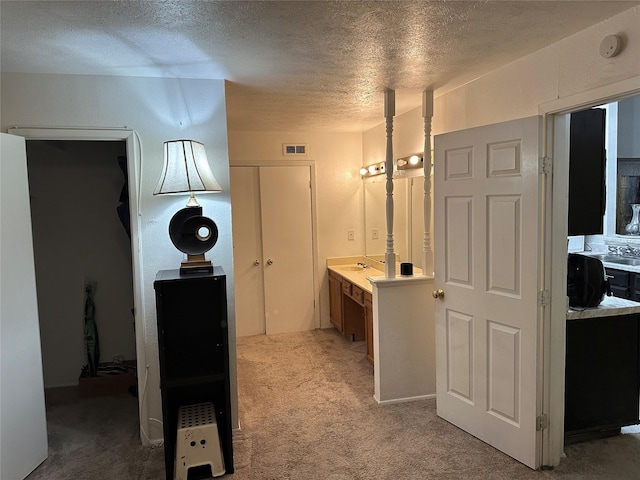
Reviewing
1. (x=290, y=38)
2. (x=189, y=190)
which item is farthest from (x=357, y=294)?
(x=290, y=38)

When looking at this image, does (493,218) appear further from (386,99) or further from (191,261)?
(191,261)

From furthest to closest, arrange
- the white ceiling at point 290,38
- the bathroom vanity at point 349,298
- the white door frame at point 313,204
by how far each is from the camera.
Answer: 1. the white door frame at point 313,204
2. the bathroom vanity at point 349,298
3. the white ceiling at point 290,38

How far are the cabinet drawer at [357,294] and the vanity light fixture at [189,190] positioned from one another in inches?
74.1

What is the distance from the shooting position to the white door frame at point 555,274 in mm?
2365

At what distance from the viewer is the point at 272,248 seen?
200 inches

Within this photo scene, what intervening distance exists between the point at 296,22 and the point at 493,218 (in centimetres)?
156

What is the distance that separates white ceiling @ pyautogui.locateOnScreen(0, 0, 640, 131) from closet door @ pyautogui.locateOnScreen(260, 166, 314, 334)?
6.52ft

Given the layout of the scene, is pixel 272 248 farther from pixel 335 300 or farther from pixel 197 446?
pixel 197 446

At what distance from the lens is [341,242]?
5273mm

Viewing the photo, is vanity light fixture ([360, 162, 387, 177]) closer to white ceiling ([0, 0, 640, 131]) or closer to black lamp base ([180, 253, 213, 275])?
white ceiling ([0, 0, 640, 131])

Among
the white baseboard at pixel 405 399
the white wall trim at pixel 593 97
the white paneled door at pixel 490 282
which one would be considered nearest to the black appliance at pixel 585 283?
the white paneled door at pixel 490 282

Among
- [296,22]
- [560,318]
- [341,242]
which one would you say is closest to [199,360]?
[296,22]

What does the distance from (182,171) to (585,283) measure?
2.49 metres

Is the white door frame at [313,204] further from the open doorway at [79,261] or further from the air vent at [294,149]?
the open doorway at [79,261]
